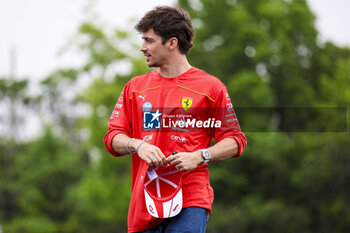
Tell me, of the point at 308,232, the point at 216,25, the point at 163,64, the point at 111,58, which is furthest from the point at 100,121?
the point at 163,64

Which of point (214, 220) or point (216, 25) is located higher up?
point (216, 25)

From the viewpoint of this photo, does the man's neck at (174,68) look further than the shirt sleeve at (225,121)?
Yes

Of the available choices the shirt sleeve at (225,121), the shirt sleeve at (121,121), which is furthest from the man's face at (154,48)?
the shirt sleeve at (225,121)

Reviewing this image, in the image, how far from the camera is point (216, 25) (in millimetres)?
31547

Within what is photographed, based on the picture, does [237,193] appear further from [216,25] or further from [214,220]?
[216,25]

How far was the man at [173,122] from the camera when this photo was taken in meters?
3.65

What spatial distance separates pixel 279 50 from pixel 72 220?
17012 mm

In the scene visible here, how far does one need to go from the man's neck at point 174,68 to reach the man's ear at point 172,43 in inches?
3.3

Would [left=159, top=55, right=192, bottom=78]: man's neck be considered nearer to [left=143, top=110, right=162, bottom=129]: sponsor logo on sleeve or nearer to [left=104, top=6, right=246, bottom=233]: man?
[left=104, top=6, right=246, bottom=233]: man

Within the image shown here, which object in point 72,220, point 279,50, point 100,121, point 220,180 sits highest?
point 279,50

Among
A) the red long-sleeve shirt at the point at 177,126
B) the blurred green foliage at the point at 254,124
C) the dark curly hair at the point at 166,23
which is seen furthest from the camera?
the blurred green foliage at the point at 254,124

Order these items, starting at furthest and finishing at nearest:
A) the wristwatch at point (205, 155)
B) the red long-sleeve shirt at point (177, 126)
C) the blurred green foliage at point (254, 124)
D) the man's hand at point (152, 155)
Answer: the blurred green foliage at point (254, 124)
the red long-sleeve shirt at point (177, 126)
the wristwatch at point (205, 155)
the man's hand at point (152, 155)

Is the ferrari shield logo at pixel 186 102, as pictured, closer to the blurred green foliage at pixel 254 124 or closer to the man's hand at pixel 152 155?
the man's hand at pixel 152 155

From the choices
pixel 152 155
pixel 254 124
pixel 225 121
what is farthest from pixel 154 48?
pixel 254 124
